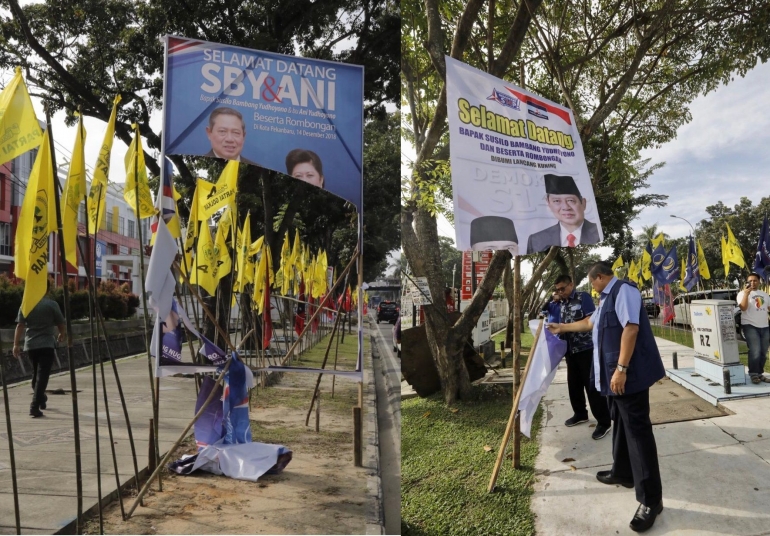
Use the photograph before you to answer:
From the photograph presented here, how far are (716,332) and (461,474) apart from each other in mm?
4023

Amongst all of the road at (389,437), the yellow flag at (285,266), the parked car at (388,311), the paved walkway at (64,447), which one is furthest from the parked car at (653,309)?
the paved walkway at (64,447)

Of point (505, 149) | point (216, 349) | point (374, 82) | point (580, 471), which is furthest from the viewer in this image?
point (374, 82)

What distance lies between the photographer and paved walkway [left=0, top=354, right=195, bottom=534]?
13.6ft

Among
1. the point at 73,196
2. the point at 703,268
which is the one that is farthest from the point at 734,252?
the point at 73,196

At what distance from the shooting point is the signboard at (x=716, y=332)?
6766 millimetres

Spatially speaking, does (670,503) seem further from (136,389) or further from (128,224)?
(128,224)

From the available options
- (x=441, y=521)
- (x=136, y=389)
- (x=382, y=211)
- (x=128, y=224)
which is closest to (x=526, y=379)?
(x=441, y=521)

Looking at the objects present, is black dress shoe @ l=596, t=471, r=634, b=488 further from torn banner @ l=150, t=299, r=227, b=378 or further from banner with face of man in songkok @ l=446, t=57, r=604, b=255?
Result: torn banner @ l=150, t=299, r=227, b=378

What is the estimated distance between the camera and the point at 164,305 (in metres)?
4.43

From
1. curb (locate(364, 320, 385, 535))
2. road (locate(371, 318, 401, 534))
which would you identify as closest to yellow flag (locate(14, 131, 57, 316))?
curb (locate(364, 320, 385, 535))

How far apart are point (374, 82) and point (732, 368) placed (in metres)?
9.53

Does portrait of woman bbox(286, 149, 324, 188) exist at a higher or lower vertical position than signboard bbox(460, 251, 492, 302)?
higher

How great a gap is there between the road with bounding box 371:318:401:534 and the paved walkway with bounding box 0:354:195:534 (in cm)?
231

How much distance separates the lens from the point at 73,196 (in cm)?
400
